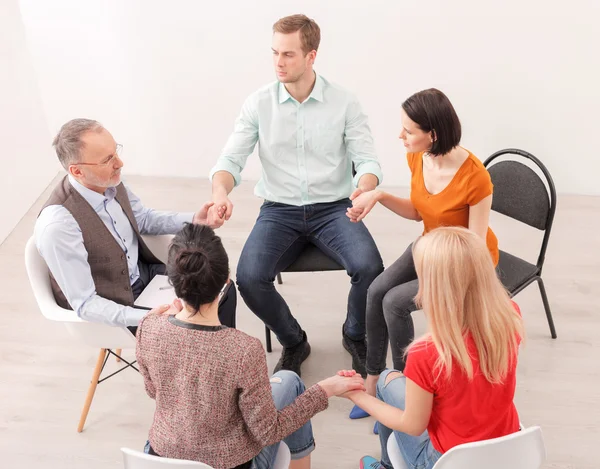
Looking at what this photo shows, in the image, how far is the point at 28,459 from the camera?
254cm

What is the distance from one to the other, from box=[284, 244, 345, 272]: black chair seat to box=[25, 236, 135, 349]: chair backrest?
764 millimetres

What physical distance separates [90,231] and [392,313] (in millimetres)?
1146

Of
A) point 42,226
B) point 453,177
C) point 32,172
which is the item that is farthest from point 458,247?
point 32,172

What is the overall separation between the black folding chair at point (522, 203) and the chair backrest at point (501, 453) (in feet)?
3.37

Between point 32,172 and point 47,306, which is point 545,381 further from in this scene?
point 32,172

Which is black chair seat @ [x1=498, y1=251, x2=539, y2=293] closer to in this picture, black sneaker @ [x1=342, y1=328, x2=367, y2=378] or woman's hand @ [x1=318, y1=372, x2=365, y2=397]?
black sneaker @ [x1=342, y1=328, x2=367, y2=378]

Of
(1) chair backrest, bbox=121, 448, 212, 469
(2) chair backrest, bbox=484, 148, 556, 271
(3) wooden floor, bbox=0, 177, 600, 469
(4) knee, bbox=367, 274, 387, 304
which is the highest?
(2) chair backrest, bbox=484, 148, 556, 271

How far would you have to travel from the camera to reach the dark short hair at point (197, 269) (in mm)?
1663

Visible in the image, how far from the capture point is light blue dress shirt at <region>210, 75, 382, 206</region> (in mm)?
2818

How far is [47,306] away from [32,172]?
2207 mm

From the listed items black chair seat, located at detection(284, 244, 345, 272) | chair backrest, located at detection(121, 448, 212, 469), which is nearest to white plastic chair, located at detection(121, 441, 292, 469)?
chair backrest, located at detection(121, 448, 212, 469)

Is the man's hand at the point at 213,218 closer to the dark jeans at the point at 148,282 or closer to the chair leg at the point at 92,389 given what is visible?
the dark jeans at the point at 148,282

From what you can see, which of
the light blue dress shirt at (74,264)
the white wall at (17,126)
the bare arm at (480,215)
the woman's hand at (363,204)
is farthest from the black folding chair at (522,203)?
the white wall at (17,126)

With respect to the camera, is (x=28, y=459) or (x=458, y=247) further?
(x=28, y=459)
